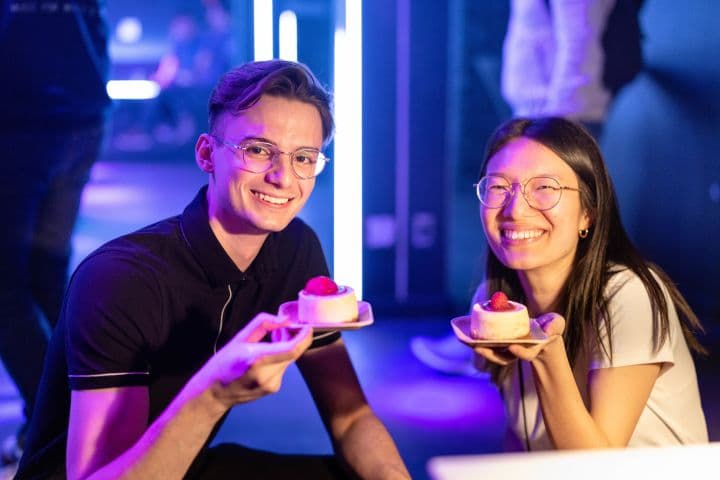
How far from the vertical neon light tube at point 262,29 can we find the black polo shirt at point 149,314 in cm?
238

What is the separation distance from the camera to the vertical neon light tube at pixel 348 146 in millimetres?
4016

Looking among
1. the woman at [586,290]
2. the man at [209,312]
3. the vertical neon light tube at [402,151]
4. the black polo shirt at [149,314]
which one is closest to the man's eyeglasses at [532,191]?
the woman at [586,290]

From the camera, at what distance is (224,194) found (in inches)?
65.7

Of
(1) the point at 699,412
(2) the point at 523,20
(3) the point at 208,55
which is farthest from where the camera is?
(3) the point at 208,55

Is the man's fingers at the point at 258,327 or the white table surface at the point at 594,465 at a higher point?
the man's fingers at the point at 258,327

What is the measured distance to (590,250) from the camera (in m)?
1.73

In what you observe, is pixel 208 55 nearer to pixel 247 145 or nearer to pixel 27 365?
pixel 27 365

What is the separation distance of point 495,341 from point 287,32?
3070mm

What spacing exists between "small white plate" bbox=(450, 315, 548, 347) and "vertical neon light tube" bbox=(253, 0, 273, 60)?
9.03 ft

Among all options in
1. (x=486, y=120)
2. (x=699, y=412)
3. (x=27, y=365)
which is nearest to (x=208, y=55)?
(x=486, y=120)

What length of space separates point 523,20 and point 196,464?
2.62m

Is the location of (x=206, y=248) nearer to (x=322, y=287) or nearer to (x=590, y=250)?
(x=322, y=287)

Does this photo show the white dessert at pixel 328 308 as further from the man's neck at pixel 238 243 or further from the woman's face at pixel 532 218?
the woman's face at pixel 532 218

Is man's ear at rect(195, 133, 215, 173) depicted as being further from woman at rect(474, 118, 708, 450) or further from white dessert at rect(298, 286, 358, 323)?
woman at rect(474, 118, 708, 450)
